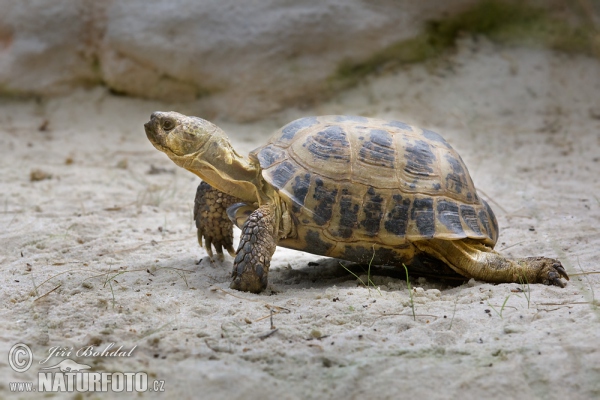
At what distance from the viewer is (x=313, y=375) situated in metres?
2.58

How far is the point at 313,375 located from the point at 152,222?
2.91m

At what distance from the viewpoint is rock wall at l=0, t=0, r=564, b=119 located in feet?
26.2

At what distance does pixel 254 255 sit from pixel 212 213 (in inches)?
32.6

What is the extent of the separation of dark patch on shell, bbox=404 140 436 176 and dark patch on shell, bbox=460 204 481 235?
0.99ft

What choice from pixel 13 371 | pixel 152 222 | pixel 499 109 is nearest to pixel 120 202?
pixel 152 222

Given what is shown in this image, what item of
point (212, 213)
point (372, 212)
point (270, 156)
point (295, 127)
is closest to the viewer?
point (372, 212)

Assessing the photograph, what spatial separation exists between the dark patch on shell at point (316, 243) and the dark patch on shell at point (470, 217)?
828 millimetres

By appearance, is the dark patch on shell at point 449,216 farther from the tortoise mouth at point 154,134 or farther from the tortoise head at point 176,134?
the tortoise mouth at point 154,134

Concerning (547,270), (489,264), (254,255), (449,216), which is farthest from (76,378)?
(547,270)

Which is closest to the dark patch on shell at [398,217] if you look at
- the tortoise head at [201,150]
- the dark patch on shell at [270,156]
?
the dark patch on shell at [270,156]

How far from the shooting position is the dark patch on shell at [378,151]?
147 inches

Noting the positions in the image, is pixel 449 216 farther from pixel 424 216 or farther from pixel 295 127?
pixel 295 127

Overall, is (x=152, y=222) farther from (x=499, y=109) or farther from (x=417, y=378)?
(x=499, y=109)

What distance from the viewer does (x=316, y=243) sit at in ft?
12.2
